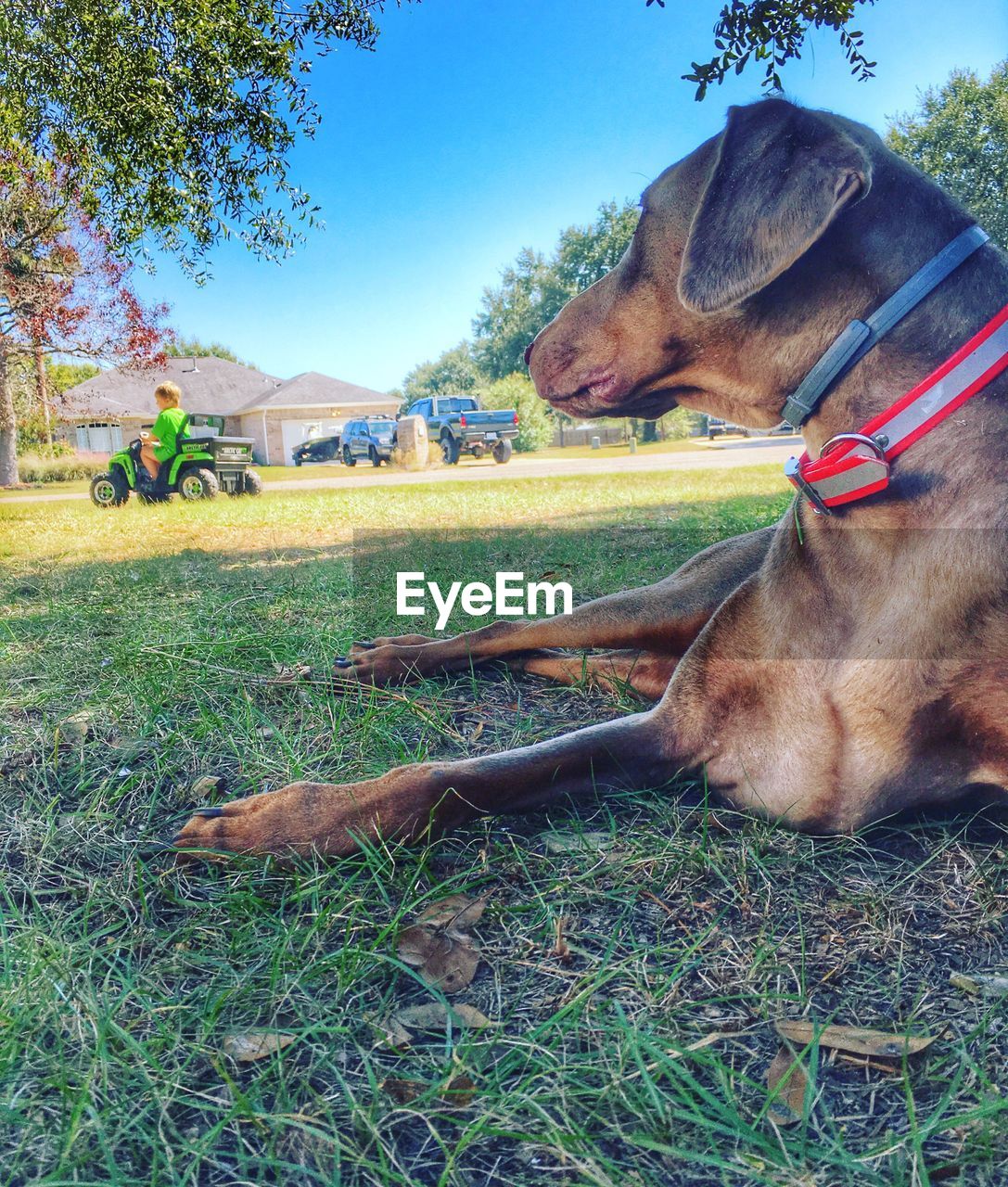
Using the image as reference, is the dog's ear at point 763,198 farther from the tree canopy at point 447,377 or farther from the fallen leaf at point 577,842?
the tree canopy at point 447,377

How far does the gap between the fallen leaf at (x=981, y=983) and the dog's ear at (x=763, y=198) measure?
1.33 meters

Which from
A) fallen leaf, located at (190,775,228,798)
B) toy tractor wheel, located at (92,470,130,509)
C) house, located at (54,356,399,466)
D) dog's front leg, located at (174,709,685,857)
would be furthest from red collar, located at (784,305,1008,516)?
house, located at (54,356,399,466)

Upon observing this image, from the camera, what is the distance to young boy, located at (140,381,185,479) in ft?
33.8

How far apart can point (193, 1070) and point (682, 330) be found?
70.5 inches

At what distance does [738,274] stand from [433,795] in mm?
1273

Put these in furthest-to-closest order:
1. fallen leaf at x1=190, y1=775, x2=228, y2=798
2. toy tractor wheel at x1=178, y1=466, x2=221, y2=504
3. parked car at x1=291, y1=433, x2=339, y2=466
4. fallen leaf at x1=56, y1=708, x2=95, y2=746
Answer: parked car at x1=291, y1=433, x2=339, y2=466
toy tractor wheel at x1=178, y1=466, x2=221, y2=504
fallen leaf at x1=56, y1=708, x2=95, y2=746
fallen leaf at x1=190, y1=775, x2=228, y2=798

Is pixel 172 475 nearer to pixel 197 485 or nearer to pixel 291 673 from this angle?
pixel 197 485

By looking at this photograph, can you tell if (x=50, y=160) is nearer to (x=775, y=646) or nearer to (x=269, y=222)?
(x=269, y=222)

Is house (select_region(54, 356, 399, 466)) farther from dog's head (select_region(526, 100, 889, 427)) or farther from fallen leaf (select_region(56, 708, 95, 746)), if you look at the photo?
dog's head (select_region(526, 100, 889, 427))

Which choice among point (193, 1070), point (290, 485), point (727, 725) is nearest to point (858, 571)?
point (727, 725)

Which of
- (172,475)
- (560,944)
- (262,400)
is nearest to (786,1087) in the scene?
(560,944)

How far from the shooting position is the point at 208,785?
6.54 ft

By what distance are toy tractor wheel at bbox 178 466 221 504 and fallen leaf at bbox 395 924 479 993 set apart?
10427 millimetres

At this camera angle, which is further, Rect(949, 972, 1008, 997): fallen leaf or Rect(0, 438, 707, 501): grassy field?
Rect(0, 438, 707, 501): grassy field
